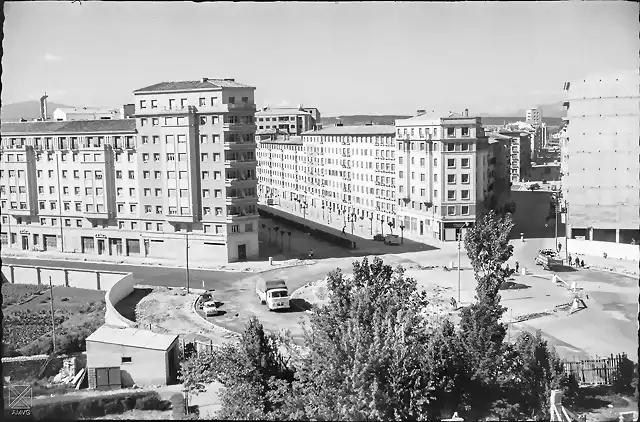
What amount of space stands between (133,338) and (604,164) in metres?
22.0

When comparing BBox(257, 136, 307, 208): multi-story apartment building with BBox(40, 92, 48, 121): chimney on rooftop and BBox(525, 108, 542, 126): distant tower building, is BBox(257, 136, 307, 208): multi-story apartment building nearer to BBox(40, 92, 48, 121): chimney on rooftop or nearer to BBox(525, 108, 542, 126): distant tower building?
BBox(40, 92, 48, 121): chimney on rooftop

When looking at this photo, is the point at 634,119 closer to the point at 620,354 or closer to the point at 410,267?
the point at 410,267

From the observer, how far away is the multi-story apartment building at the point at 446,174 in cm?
3503

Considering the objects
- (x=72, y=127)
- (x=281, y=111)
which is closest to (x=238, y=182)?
(x=72, y=127)

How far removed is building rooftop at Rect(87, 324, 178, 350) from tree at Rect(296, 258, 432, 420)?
4425 mm

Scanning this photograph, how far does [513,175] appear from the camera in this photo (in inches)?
2940

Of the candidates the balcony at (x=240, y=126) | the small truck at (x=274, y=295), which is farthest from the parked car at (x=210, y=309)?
the balcony at (x=240, y=126)

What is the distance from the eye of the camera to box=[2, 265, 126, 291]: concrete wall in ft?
90.0

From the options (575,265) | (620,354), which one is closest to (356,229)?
(575,265)

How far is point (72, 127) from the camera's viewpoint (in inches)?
1353

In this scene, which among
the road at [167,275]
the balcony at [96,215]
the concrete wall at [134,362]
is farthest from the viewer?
the balcony at [96,215]

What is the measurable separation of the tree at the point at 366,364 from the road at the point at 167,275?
13761 mm

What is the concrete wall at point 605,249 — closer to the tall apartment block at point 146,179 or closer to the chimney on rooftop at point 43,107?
the tall apartment block at point 146,179

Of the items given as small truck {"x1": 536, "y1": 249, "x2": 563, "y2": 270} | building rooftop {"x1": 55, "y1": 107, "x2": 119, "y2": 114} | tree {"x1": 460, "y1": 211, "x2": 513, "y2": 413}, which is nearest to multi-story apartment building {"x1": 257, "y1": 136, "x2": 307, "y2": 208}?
building rooftop {"x1": 55, "y1": 107, "x2": 119, "y2": 114}
